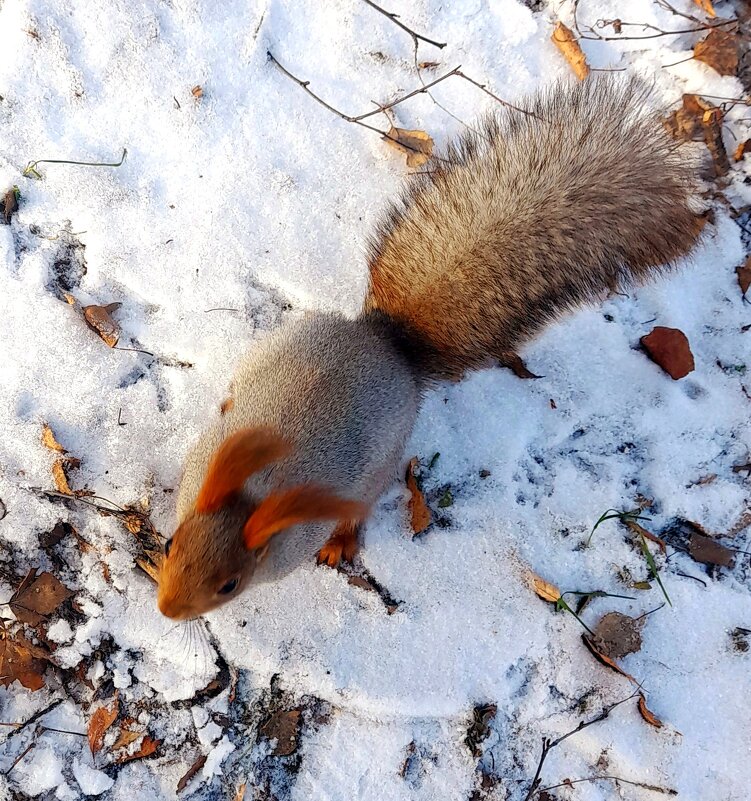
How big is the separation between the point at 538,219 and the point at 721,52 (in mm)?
1539

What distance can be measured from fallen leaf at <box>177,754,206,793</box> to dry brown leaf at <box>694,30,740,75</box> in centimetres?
371

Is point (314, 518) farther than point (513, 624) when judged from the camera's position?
No

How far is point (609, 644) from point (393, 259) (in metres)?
1.84

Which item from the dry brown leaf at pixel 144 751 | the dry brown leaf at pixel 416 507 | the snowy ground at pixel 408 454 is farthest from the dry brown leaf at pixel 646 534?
the dry brown leaf at pixel 144 751

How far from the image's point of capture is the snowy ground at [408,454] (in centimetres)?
254

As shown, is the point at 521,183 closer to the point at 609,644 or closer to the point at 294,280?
the point at 294,280

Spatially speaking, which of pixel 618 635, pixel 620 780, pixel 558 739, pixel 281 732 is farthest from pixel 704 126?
pixel 281 732

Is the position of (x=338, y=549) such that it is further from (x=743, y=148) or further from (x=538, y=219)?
(x=743, y=148)

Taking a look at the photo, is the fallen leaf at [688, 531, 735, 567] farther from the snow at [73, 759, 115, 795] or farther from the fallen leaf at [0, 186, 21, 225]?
the fallen leaf at [0, 186, 21, 225]

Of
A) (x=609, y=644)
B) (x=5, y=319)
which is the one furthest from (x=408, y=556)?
(x=5, y=319)

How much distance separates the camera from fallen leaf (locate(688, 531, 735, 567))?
2582 millimetres

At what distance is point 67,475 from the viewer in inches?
102

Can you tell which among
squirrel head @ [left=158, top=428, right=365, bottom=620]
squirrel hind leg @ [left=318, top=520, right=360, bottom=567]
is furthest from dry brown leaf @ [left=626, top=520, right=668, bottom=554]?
squirrel head @ [left=158, top=428, right=365, bottom=620]

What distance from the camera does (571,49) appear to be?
9.00 ft
